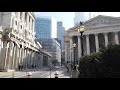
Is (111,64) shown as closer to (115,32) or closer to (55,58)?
(115,32)

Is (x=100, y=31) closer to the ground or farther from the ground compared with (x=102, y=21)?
closer to the ground

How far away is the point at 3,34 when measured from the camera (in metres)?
39.8

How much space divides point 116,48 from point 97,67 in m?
2.21

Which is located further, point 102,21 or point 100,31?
point 100,31

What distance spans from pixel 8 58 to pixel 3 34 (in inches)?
254

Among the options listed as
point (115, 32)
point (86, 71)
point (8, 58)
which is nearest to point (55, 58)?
point (115, 32)

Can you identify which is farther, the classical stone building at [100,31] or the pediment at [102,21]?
the classical stone building at [100,31]

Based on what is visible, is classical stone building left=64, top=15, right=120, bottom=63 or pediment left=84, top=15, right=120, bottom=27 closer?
pediment left=84, top=15, right=120, bottom=27
